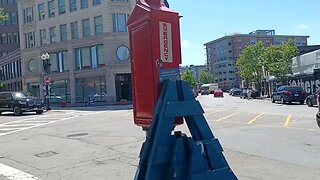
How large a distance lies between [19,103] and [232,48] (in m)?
126

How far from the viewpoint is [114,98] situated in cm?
4666

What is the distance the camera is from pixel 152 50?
3.53 m

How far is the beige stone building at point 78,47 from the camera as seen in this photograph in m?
46.6

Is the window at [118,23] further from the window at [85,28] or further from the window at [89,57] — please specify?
the window at [85,28]

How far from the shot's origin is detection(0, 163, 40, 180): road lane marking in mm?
7266

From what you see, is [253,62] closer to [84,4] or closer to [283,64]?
[283,64]

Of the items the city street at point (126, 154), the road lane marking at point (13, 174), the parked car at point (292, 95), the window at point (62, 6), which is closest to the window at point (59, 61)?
the window at point (62, 6)

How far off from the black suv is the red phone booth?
2701 centimetres

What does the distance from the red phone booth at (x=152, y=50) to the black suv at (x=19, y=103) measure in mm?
27014

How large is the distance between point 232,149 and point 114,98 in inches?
1507

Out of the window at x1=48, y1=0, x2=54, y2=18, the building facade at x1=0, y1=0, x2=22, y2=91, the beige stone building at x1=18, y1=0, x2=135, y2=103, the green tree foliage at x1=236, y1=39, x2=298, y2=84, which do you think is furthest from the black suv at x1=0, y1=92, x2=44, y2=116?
the building facade at x1=0, y1=0, x2=22, y2=91

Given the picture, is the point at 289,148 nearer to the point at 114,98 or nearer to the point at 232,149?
the point at 232,149

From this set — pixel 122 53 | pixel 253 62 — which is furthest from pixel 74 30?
pixel 253 62

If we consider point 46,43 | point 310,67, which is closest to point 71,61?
point 46,43
